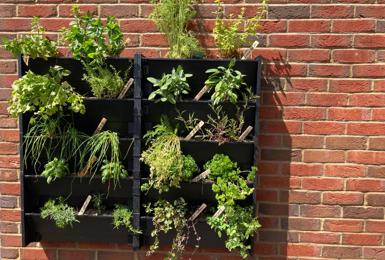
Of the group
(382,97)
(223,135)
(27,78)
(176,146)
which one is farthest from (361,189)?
(27,78)

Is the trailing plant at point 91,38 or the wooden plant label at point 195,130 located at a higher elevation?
the trailing plant at point 91,38

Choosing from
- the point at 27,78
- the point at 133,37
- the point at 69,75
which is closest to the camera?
the point at 27,78

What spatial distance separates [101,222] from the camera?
2.74 m

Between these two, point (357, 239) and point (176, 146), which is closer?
point (176, 146)

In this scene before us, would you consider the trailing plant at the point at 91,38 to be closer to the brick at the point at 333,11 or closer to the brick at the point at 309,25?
the brick at the point at 309,25

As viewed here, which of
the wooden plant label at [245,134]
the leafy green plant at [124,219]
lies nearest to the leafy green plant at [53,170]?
the leafy green plant at [124,219]

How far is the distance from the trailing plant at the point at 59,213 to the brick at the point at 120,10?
1.18m

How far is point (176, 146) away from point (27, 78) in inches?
35.7

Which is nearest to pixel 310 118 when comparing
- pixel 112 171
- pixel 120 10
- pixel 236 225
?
pixel 236 225

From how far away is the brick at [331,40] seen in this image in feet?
9.06

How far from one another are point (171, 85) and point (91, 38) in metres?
0.52

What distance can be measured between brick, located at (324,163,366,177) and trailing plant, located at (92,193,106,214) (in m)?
1.40

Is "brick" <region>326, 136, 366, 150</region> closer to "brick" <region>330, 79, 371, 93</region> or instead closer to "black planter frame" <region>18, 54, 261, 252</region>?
"brick" <region>330, 79, 371, 93</region>

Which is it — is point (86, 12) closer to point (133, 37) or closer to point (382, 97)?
point (133, 37)
